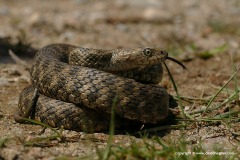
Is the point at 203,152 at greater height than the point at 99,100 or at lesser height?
lesser

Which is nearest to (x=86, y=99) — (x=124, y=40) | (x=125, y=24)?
(x=124, y=40)

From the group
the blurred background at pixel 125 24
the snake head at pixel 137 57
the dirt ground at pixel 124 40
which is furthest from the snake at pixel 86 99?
the blurred background at pixel 125 24

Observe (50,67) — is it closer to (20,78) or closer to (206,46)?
(20,78)

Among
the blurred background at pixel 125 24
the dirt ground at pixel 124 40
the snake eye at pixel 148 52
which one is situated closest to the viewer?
the dirt ground at pixel 124 40

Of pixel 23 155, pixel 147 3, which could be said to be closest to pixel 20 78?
pixel 23 155

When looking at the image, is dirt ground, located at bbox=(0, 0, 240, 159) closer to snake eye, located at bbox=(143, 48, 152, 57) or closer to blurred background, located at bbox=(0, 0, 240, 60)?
blurred background, located at bbox=(0, 0, 240, 60)

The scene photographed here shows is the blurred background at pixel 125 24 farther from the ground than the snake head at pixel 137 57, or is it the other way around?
the blurred background at pixel 125 24

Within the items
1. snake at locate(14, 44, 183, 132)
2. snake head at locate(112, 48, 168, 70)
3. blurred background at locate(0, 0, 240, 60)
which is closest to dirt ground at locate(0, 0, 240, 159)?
blurred background at locate(0, 0, 240, 60)

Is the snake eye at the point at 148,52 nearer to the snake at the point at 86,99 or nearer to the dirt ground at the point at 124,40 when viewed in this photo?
the snake at the point at 86,99
